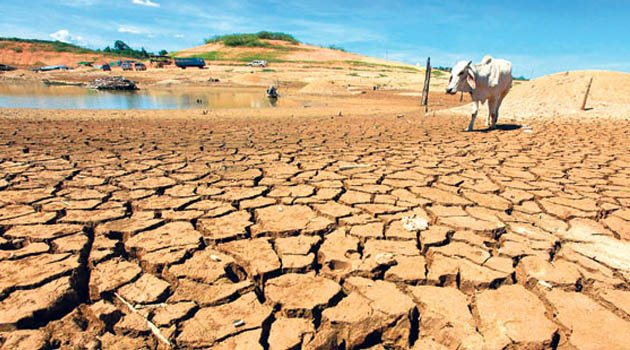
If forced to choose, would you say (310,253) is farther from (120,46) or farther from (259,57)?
(120,46)

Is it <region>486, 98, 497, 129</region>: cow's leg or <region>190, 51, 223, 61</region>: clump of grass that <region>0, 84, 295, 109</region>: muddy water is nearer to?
<region>486, 98, 497, 129</region>: cow's leg

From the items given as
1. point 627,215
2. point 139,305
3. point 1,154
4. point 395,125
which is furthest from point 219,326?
point 395,125

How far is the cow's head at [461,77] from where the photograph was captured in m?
5.19

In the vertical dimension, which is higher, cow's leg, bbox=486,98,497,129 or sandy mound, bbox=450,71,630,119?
sandy mound, bbox=450,71,630,119

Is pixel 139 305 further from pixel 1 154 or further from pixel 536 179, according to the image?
pixel 1 154

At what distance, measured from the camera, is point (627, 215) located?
2523 mm

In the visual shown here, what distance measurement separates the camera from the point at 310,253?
1.91 m

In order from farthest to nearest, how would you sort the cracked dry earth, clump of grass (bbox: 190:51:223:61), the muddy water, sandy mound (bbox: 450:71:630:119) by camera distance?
clump of grass (bbox: 190:51:223:61) → the muddy water → sandy mound (bbox: 450:71:630:119) → the cracked dry earth

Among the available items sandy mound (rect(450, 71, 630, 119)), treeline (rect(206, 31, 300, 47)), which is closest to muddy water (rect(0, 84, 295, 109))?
sandy mound (rect(450, 71, 630, 119))

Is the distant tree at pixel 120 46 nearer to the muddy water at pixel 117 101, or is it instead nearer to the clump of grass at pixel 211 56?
the clump of grass at pixel 211 56

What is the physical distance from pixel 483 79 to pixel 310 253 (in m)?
4.98

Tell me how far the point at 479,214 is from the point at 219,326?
198 centimetres

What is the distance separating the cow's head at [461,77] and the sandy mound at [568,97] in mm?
3829

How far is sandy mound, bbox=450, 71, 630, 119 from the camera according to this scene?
871cm
